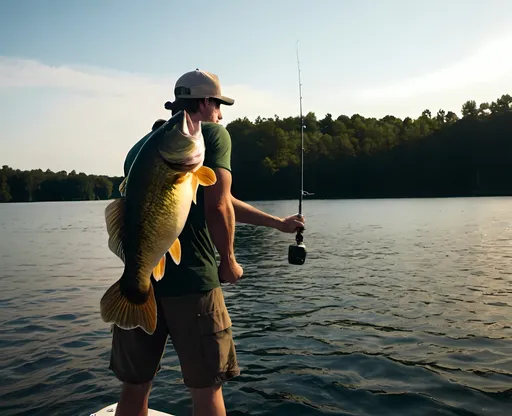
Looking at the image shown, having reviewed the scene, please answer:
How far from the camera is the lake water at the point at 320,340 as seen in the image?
6.39 meters

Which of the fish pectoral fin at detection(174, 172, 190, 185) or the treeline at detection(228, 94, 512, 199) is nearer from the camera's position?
the fish pectoral fin at detection(174, 172, 190, 185)

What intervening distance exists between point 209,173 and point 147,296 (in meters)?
0.82

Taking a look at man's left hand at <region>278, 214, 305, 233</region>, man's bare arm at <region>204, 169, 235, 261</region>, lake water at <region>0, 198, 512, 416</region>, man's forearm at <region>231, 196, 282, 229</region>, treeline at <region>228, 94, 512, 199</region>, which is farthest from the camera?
treeline at <region>228, 94, 512, 199</region>

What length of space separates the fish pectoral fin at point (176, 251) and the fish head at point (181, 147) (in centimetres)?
53

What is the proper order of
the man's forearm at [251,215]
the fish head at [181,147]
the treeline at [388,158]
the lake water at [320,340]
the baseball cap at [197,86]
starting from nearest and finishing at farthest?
the fish head at [181,147], the baseball cap at [197,86], the man's forearm at [251,215], the lake water at [320,340], the treeline at [388,158]

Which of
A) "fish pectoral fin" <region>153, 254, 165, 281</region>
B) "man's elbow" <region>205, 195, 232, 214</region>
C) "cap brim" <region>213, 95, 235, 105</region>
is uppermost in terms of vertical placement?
"cap brim" <region>213, 95, 235, 105</region>

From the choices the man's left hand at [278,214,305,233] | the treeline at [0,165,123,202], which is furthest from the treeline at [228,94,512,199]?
the man's left hand at [278,214,305,233]

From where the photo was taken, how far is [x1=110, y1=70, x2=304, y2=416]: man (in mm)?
3312

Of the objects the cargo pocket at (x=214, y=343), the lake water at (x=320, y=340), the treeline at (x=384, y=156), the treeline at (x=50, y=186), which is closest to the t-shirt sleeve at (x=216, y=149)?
the cargo pocket at (x=214, y=343)

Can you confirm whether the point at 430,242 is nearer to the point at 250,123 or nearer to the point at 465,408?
the point at 465,408

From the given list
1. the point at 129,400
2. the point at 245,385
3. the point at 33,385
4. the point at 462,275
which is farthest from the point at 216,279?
the point at 462,275

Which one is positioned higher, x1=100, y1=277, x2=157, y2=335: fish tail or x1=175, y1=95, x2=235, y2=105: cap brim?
x1=175, y1=95, x2=235, y2=105: cap brim

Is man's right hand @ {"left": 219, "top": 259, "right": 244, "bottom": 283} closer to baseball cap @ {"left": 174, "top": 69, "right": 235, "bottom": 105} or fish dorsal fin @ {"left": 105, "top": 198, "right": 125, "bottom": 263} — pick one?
fish dorsal fin @ {"left": 105, "top": 198, "right": 125, "bottom": 263}

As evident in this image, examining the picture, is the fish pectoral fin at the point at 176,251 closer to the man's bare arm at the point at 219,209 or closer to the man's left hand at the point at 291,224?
the man's bare arm at the point at 219,209
